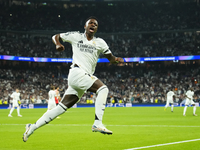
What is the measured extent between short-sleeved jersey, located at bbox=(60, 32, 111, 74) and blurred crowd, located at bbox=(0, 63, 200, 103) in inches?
1431

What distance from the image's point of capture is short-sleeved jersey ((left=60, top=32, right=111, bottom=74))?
6.36 m

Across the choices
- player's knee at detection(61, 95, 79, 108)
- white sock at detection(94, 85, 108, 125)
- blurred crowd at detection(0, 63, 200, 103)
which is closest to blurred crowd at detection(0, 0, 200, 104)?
blurred crowd at detection(0, 63, 200, 103)

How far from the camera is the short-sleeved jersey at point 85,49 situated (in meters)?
6.36

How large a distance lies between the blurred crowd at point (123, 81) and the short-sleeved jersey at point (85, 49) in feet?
119

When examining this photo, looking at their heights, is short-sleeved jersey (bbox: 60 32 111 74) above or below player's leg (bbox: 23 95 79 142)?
above

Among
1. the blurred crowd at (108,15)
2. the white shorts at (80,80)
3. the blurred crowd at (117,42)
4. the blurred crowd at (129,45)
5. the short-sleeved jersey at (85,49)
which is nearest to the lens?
the white shorts at (80,80)


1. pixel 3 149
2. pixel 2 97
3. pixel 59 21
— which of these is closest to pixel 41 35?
pixel 59 21

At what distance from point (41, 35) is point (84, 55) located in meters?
49.8

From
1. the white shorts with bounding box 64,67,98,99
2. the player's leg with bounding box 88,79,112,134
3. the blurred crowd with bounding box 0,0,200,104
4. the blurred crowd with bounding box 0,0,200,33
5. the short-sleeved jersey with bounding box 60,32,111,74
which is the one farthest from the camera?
the blurred crowd with bounding box 0,0,200,33

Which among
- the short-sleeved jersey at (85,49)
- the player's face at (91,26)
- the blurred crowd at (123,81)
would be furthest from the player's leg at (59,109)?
the blurred crowd at (123,81)

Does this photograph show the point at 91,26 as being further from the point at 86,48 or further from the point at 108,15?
the point at 108,15

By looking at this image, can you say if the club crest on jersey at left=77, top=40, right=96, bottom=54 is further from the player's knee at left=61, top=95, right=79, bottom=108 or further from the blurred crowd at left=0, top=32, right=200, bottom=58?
the blurred crowd at left=0, top=32, right=200, bottom=58

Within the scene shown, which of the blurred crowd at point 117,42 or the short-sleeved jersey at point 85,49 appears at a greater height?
the blurred crowd at point 117,42

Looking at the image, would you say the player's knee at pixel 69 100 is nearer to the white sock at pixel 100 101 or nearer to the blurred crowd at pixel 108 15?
the white sock at pixel 100 101
